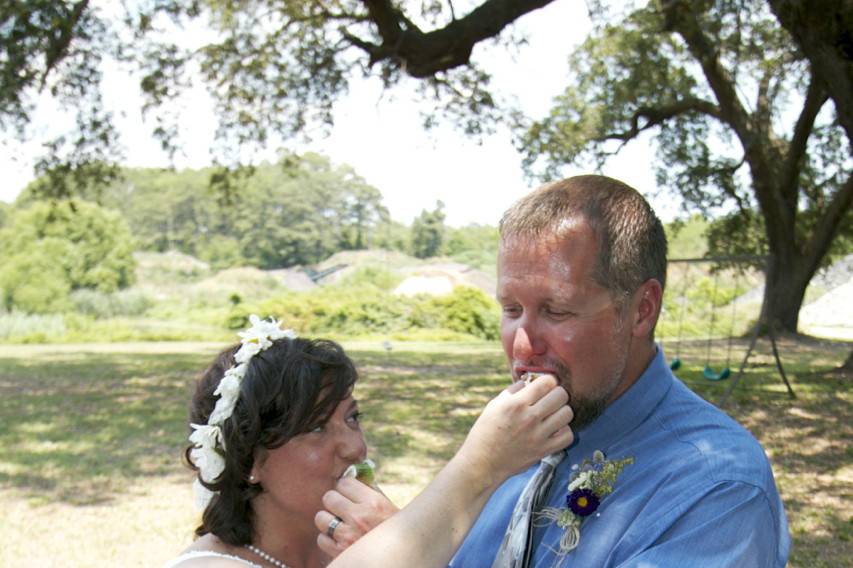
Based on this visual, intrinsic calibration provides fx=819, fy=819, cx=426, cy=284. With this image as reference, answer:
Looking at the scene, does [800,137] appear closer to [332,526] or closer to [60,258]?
[332,526]

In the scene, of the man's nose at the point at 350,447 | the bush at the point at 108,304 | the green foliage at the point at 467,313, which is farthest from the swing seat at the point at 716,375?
the bush at the point at 108,304

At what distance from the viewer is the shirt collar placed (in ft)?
7.18

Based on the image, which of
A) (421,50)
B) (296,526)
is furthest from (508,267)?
(421,50)

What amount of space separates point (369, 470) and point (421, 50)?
38.9 ft

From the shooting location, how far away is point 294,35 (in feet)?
54.1

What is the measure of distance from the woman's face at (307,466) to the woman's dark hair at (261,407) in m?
0.03

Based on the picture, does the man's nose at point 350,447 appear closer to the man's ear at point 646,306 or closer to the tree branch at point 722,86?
the man's ear at point 646,306

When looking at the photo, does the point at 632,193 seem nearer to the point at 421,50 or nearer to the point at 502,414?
the point at 502,414

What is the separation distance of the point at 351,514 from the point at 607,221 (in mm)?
1001

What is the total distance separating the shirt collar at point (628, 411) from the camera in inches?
86.2

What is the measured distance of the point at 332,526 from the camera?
82.0 inches

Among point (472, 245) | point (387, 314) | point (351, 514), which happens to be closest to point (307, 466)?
point (351, 514)

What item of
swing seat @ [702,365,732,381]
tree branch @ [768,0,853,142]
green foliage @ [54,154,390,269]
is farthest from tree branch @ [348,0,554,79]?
green foliage @ [54,154,390,269]

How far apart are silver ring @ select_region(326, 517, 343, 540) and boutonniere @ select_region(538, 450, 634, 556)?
56 cm
